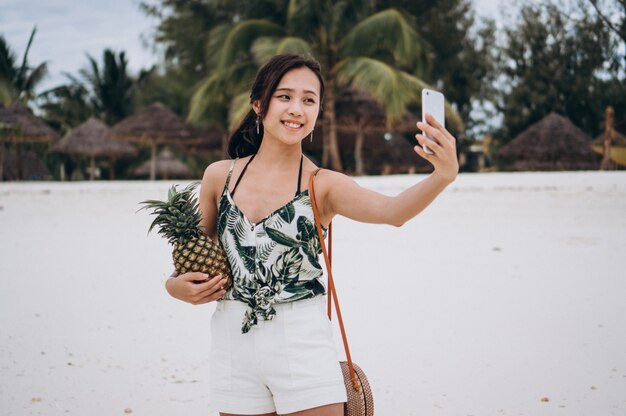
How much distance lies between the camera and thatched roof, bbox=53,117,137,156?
23219 mm

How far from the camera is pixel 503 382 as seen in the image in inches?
165

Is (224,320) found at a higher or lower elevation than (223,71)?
lower

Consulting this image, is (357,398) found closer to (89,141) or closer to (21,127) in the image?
(21,127)

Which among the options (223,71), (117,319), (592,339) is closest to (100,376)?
(117,319)

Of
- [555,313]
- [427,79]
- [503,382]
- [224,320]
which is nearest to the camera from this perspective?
[224,320]

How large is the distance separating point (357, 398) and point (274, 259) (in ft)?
1.57

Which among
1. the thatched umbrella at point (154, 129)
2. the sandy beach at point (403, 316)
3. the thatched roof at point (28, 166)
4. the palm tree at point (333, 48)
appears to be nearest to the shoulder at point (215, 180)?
the sandy beach at point (403, 316)

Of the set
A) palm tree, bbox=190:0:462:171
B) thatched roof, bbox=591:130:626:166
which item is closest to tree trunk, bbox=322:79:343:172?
palm tree, bbox=190:0:462:171

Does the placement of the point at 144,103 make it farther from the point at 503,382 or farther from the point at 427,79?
the point at 503,382

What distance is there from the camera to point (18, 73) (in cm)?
2558

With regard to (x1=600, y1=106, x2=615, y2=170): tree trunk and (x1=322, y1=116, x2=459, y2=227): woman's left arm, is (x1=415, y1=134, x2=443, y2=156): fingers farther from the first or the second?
(x1=600, y1=106, x2=615, y2=170): tree trunk

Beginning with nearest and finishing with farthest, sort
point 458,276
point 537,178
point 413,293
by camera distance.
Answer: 1. point 413,293
2. point 458,276
3. point 537,178

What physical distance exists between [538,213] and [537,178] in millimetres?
2357

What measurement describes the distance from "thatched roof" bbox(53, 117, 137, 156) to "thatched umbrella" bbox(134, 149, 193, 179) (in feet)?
14.6
